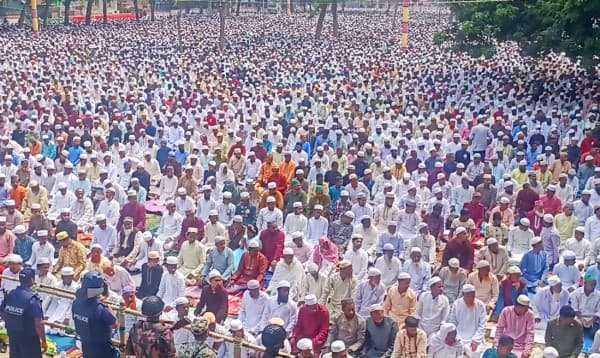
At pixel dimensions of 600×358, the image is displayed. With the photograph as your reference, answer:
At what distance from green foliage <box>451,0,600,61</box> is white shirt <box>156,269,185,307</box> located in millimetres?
8944

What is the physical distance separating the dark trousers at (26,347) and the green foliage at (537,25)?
10.6 metres

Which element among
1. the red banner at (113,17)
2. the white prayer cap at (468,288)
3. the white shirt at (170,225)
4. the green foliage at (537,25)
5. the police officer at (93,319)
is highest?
the green foliage at (537,25)

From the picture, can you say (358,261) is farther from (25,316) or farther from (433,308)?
(25,316)

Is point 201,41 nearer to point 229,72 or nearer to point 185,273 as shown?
point 229,72

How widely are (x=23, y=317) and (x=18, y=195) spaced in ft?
15.9

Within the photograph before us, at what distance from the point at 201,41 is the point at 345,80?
39.2 feet

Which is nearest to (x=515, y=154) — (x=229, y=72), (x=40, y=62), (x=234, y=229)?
(x=234, y=229)

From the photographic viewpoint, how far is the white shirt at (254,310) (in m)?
6.82

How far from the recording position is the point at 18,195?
10156 mm

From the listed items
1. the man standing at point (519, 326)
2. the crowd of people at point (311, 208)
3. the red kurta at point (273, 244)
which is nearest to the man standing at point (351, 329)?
the crowd of people at point (311, 208)

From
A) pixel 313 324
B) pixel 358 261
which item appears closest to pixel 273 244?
pixel 358 261

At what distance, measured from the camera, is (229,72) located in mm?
22078

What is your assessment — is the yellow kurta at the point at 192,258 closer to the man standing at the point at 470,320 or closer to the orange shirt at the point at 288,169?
the man standing at the point at 470,320

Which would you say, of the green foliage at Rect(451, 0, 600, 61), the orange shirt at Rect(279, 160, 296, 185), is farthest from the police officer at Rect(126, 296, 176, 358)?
the green foliage at Rect(451, 0, 600, 61)
